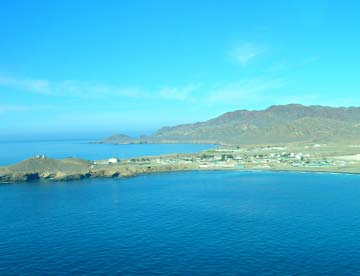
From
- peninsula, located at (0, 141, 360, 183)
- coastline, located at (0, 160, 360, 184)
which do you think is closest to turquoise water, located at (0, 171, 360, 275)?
coastline, located at (0, 160, 360, 184)

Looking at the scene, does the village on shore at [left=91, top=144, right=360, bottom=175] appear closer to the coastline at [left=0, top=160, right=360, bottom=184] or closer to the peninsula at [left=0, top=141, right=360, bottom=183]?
the peninsula at [left=0, top=141, right=360, bottom=183]

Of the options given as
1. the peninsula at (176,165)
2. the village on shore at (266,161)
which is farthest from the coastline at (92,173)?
the village on shore at (266,161)

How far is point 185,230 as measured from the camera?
35250 mm

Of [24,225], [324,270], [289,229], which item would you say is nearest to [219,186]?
[289,229]

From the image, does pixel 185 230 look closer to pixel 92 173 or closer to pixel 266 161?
pixel 92 173

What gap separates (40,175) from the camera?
75.6 m

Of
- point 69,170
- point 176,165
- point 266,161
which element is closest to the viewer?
point 69,170

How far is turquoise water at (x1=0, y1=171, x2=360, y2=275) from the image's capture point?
27375mm

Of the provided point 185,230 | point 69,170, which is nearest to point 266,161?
point 69,170

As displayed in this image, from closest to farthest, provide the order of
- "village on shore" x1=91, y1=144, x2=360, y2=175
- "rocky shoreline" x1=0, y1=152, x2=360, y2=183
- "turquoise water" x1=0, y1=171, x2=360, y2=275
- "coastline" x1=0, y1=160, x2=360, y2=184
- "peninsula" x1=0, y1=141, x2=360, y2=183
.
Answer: "turquoise water" x1=0, y1=171, x2=360, y2=275, "coastline" x1=0, y1=160, x2=360, y2=184, "rocky shoreline" x1=0, y1=152, x2=360, y2=183, "peninsula" x1=0, y1=141, x2=360, y2=183, "village on shore" x1=91, y1=144, x2=360, y2=175

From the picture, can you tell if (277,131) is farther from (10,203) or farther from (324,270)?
(324,270)

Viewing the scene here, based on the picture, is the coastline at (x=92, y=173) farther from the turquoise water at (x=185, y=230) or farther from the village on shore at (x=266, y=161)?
the turquoise water at (x=185, y=230)

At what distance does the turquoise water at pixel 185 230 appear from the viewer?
89.8 feet

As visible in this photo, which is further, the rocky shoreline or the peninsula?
the peninsula
